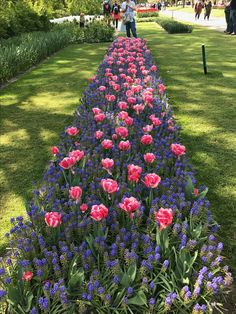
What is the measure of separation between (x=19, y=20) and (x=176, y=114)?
13.2 metres

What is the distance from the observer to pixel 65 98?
8.70m

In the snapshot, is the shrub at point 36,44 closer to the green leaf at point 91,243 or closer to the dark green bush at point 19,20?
the dark green bush at point 19,20

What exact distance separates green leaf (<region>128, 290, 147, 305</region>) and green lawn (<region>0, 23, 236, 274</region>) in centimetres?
126

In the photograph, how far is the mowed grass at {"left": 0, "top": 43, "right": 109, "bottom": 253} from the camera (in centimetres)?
453

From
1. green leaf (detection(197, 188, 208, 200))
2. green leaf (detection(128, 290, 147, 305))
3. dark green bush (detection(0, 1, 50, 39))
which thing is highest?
dark green bush (detection(0, 1, 50, 39))

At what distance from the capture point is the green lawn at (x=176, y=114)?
4.34m

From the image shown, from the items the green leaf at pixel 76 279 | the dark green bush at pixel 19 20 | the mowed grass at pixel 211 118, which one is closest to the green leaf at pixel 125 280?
the green leaf at pixel 76 279

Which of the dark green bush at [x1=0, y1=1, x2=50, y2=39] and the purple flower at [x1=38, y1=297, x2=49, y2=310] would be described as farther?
the dark green bush at [x1=0, y1=1, x2=50, y2=39]

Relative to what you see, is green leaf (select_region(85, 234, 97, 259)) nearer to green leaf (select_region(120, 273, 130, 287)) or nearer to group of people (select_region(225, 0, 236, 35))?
green leaf (select_region(120, 273, 130, 287))

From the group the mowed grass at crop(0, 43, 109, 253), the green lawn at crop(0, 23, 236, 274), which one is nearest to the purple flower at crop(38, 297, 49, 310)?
the mowed grass at crop(0, 43, 109, 253)

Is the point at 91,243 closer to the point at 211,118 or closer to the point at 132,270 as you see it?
the point at 132,270

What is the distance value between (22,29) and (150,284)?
1727 cm

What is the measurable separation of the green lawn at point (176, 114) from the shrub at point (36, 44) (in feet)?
1.57

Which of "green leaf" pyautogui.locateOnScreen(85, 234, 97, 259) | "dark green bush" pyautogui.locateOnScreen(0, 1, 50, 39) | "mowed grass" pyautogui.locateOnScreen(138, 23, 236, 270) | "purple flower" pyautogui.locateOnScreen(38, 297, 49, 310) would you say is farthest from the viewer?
"dark green bush" pyautogui.locateOnScreen(0, 1, 50, 39)
